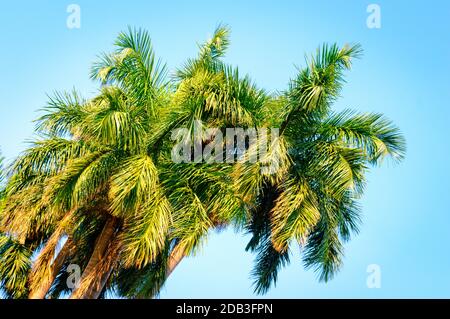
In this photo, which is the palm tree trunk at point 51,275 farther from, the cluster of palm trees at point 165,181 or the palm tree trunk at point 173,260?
the palm tree trunk at point 173,260

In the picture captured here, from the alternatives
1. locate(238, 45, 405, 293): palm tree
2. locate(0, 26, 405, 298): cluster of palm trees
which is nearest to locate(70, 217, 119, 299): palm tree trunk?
locate(0, 26, 405, 298): cluster of palm trees

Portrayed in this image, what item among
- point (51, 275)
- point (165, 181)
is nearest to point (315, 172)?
point (165, 181)

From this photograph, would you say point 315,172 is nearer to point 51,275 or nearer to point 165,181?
point 165,181

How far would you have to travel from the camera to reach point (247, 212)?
16.5 meters

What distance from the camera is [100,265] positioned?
1648cm

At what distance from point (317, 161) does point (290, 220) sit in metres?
1.60

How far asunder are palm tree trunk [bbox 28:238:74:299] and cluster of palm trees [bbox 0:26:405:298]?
0.10ft

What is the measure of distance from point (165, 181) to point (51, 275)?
3398 millimetres

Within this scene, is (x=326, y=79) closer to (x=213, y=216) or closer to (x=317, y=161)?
(x=317, y=161)

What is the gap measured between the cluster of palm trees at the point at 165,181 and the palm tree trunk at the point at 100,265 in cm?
3

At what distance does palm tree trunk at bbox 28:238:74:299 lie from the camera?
16906 mm

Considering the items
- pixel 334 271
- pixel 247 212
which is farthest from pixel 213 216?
pixel 334 271
